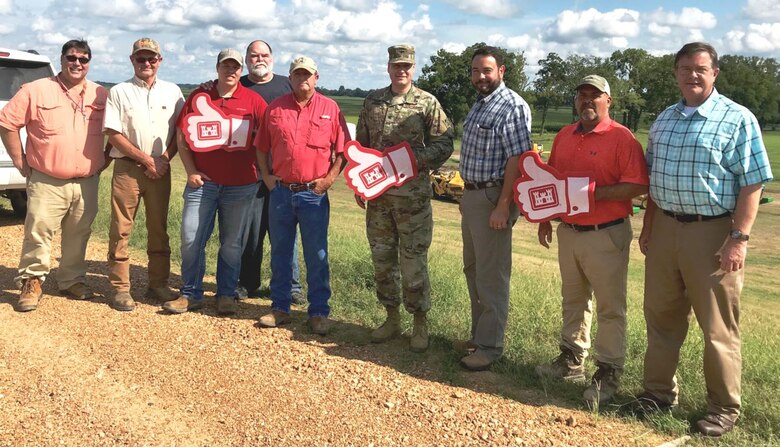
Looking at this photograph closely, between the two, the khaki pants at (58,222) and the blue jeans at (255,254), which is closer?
the khaki pants at (58,222)

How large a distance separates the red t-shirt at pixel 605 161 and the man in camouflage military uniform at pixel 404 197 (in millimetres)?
986

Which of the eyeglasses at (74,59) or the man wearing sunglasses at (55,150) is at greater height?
the eyeglasses at (74,59)

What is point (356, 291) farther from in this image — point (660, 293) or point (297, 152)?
point (660, 293)

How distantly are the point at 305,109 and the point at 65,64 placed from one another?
2.02 m

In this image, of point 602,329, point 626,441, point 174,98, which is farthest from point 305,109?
point 626,441

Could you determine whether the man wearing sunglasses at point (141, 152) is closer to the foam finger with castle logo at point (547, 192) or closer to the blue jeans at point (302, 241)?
the blue jeans at point (302, 241)

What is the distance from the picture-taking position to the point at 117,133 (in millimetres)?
5199

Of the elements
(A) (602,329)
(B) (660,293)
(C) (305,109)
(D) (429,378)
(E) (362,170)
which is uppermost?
(C) (305,109)

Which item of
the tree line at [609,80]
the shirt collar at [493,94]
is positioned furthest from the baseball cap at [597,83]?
the tree line at [609,80]

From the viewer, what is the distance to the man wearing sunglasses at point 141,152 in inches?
206

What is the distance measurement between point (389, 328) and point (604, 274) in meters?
1.70

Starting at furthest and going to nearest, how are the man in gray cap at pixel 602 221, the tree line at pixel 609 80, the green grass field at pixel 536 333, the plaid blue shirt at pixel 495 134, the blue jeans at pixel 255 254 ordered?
the tree line at pixel 609 80 → the blue jeans at pixel 255 254 → the plaid blue shirt at pixel 495 134 → the man in gray cap at pixel 602 221 → the green grass field at pixel 536 333

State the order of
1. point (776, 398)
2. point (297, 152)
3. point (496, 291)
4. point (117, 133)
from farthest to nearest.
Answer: point (117, 133) < point (297, 152) < point (496, 291) < point (776, 398)

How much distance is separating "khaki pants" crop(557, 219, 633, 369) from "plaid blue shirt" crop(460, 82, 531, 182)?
58 cm
